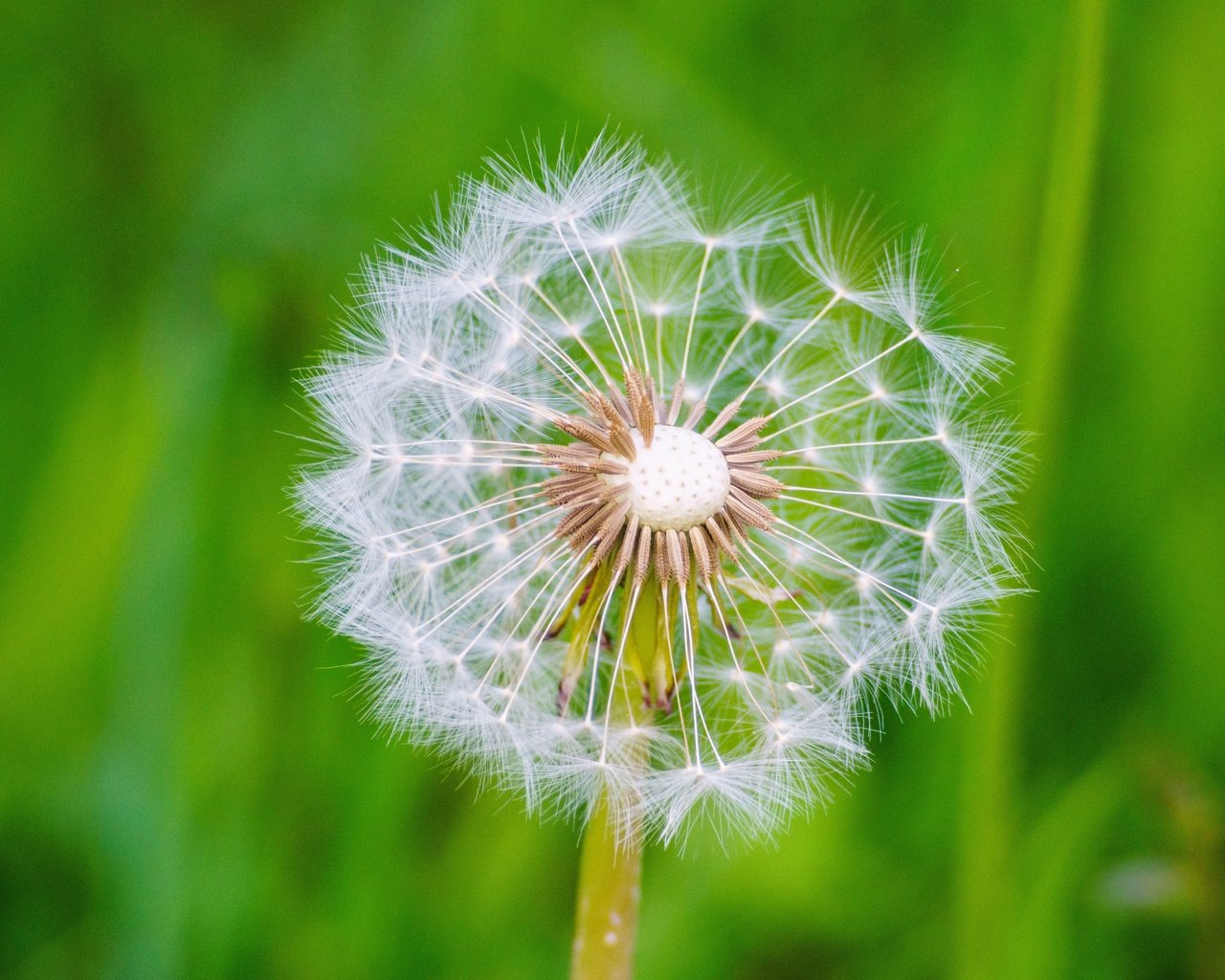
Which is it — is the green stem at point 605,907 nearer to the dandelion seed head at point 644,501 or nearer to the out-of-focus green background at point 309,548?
the dandelion seed head at point 644,501

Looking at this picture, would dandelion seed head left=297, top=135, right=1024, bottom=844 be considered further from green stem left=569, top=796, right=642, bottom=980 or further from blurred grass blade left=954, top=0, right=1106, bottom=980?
blurred grass blade left=954, top=0, right=1106, bottom=980

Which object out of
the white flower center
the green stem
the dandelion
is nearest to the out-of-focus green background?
the dandelion

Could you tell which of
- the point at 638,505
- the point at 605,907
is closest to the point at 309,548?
the point at 638,505

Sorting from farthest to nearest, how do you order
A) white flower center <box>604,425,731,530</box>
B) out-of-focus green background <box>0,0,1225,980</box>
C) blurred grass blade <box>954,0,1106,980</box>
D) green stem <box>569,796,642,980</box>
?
out-of-focus green background <box>0,0,1225,980</box>
blurred grass blade <box>954,0,1106,980</box>
white flower center <box>604,425,731,530</box>
green stem <box>569,796,642,980</box>

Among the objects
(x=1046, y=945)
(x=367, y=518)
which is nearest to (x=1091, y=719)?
(x=1046, y=945)

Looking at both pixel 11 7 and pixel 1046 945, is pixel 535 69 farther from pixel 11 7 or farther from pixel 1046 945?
pixel 1046 945
